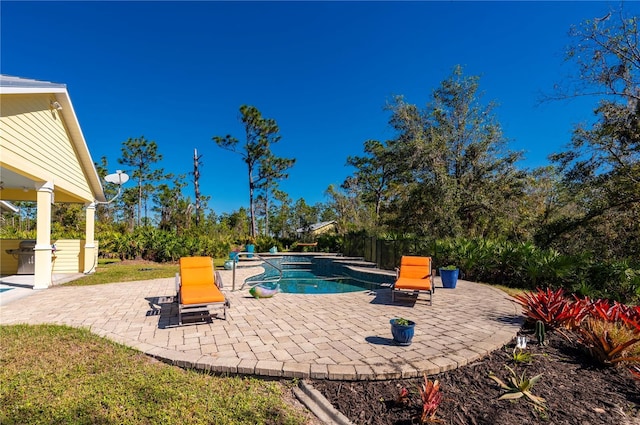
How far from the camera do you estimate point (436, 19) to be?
9.29 metres

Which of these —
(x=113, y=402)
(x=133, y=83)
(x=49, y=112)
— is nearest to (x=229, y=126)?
(x=133, y=83)

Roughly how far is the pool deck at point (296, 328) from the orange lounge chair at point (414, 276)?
405mm

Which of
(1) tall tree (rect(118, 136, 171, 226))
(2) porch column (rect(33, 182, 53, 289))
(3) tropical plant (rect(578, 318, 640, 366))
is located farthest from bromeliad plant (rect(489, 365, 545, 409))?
(1) tall tree (rect(118, 136, 171, 226))

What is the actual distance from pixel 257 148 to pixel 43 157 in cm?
1827

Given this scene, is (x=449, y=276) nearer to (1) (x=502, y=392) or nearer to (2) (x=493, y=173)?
(1) (x=502, y=392)

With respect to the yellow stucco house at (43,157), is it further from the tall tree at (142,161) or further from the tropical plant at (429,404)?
the tall tree at (142,161)

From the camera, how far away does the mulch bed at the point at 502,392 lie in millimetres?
2543

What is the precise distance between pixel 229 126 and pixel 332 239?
13.1 metres

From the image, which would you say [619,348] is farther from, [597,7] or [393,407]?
[597,7]

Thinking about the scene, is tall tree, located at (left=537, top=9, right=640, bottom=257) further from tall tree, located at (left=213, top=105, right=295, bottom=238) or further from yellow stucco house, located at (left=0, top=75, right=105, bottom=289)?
tall tree, located at (left=213, top=105, right=295, bottom=238)

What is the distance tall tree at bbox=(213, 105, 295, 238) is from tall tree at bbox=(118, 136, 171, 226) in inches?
415

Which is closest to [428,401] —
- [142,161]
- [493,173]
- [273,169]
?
[493,173]

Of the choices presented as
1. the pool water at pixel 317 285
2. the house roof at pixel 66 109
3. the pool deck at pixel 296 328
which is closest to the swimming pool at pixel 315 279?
the pool water at pixel 317 285

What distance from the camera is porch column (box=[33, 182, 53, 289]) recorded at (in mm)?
7344
